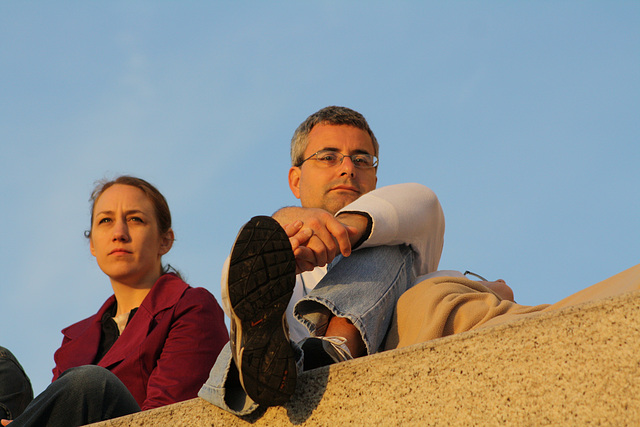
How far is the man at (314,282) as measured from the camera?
198 cm

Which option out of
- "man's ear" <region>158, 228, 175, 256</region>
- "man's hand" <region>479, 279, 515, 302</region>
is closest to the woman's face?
"man's ear" <region>158, 228, 175, 256</region>

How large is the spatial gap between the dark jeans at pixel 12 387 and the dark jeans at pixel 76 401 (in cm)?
63

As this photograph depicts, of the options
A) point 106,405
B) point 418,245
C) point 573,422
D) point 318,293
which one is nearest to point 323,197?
point 418,245

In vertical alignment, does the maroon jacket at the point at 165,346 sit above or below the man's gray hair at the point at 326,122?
below

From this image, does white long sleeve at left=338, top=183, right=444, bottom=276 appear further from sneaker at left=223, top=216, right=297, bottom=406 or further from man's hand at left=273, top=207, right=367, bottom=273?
sneaker at left=223, top=216, right=297, bottom=406

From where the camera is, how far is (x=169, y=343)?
3.01m

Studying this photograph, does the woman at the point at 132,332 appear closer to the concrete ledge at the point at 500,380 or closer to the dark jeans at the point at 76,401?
the dark jeans at the point at 76,401

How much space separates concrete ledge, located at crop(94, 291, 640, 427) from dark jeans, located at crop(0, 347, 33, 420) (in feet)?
3.70

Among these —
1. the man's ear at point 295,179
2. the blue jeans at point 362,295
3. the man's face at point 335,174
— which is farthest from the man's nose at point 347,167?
the blue jeans at point 362,295

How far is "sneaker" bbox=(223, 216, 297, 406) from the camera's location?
196 cm

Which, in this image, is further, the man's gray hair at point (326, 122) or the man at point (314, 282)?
the man's gray hair at point (326, 122)

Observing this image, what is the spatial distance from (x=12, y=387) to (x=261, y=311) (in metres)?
1.49

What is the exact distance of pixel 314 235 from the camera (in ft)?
7.65

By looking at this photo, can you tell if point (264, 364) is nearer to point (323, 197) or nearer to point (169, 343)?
point (169, 343)
